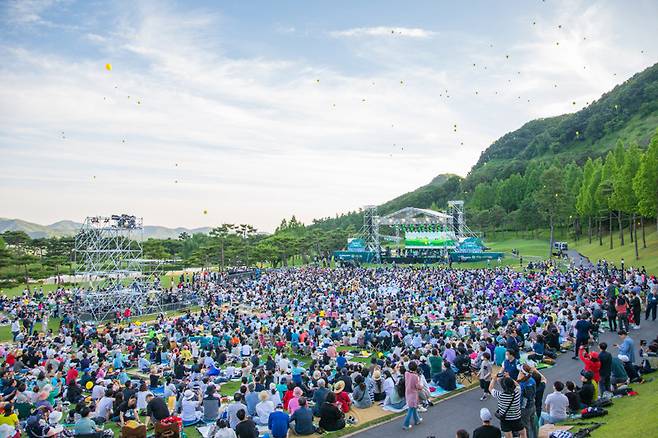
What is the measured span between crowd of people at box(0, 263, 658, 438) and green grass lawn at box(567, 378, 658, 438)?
511 mm

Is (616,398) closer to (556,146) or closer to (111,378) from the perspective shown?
→ (111,378)

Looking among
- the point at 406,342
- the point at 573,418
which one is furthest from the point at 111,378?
the point at 573,418

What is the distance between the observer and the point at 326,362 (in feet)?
45.4

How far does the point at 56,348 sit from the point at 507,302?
19920 millimetres

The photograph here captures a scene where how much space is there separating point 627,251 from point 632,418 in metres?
38.3

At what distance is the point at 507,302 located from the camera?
22203 millimetres

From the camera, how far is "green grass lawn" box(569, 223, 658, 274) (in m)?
33.3

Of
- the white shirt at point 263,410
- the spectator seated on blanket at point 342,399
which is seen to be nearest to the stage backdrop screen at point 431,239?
the spectator seated on blanket at point 342,399

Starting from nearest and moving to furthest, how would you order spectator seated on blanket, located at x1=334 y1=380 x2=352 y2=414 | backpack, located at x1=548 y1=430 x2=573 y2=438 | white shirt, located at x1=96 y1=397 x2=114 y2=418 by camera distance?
backpack, located at x1=548 y1=430 x2=573 y2=438, spectator seated on blanket, located at x1=334 y1=380 x2=352 y2=414, white shirt, located at x1=96 y1=397 x2=114 y2=418

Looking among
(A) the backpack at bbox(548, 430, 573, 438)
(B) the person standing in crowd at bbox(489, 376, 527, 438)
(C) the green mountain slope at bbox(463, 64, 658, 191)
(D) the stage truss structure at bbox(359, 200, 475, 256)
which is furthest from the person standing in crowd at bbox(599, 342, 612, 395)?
(C) the green mountain slope at bbox(463, 64, 658, 191)

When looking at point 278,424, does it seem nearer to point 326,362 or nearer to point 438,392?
point 438,392

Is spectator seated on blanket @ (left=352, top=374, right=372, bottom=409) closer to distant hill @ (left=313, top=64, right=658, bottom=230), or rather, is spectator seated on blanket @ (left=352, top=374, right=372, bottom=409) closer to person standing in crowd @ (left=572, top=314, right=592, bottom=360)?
person standing in crowd @ (left=572, top=314, right=592, bottom=360)

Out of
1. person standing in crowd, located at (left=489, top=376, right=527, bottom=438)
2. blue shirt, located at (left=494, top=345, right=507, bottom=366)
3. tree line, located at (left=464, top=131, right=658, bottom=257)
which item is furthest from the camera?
tree line, located at (left=464, top=131, right=658, bottom=257)

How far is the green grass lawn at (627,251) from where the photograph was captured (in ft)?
109
